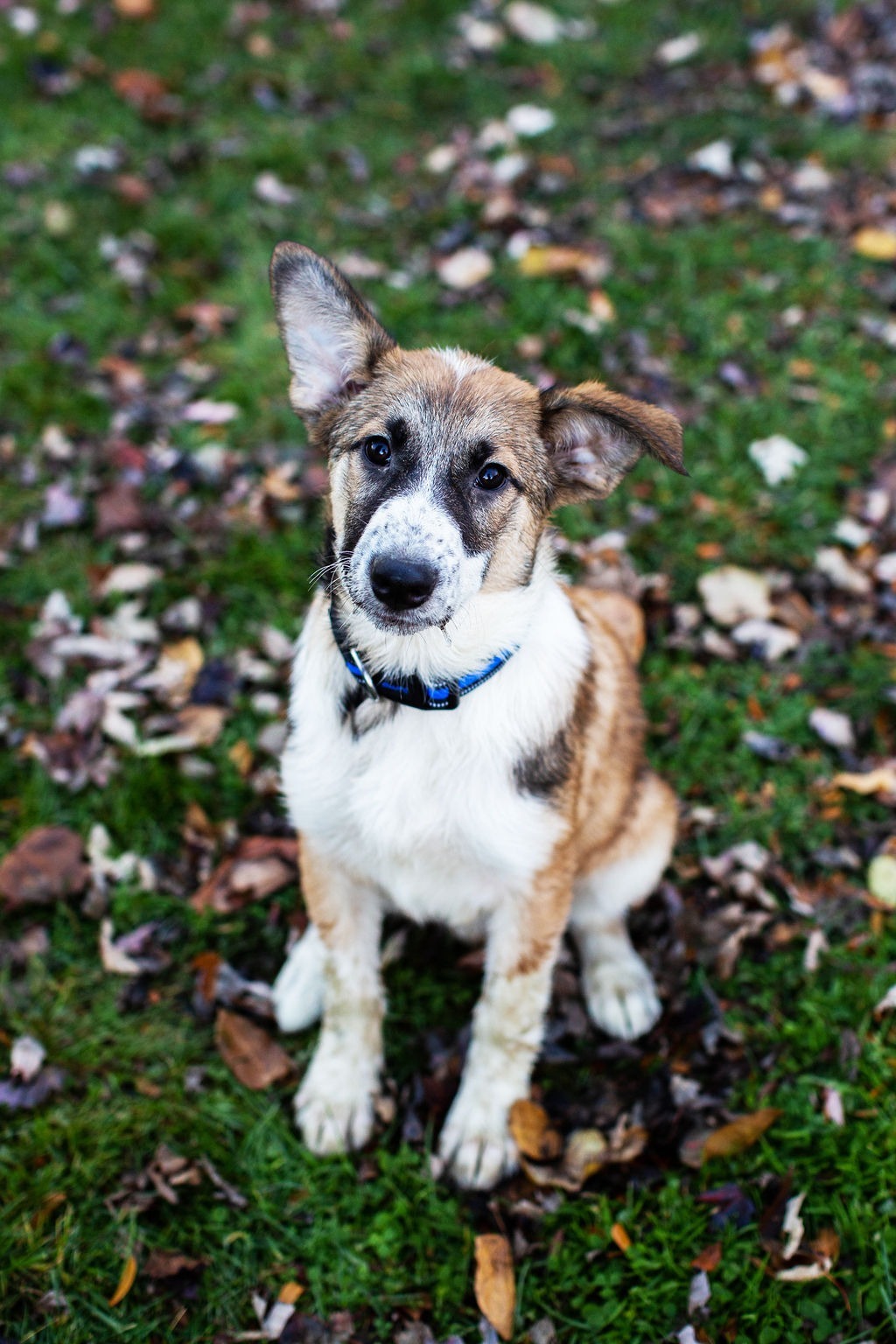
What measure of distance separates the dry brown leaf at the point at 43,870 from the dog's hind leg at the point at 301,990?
0.99m

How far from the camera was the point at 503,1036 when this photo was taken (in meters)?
3.41

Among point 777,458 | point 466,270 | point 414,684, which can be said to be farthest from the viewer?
point 466,270

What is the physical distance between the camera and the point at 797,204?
22.2ft

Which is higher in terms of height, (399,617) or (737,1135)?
(399,617)

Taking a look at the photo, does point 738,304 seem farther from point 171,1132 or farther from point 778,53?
point 171,1132

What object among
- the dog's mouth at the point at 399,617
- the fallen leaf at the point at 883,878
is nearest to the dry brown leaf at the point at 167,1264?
the dog's mouth at the point at 399,617

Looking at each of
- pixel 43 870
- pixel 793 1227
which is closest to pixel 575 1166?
pixel 793 1227

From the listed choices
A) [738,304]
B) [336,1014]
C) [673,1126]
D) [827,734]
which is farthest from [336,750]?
[738,304]

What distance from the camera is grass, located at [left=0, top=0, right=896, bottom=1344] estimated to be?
10.5ft

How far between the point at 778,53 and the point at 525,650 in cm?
684

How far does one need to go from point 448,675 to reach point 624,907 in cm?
139

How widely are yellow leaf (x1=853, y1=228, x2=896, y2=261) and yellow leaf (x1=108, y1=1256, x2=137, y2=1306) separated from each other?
264 inches

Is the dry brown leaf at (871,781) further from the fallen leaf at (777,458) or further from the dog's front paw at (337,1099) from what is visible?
the dog's front paw at (337,1099)

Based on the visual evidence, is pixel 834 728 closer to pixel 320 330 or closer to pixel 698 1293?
pixel 698 1293
